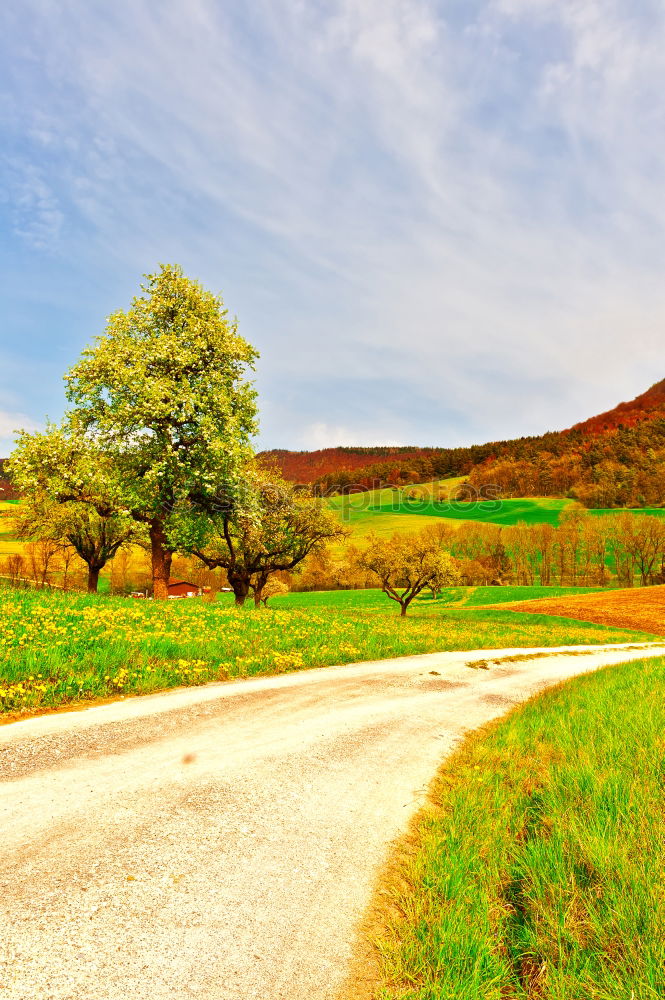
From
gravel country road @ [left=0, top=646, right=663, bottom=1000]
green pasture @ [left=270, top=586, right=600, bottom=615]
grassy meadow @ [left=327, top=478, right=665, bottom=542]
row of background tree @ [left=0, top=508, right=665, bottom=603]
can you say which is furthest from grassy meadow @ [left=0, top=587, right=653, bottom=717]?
grassy meadow @ [left=327, top=478, right=665, bottom=542]

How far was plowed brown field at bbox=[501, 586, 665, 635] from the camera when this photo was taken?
1935 inches

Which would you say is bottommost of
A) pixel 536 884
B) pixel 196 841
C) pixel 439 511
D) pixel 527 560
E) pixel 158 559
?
pixel 527 560

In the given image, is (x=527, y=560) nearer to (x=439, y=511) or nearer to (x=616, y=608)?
(x=616, y=608)

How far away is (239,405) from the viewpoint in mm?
28297

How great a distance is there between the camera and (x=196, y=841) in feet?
15.4

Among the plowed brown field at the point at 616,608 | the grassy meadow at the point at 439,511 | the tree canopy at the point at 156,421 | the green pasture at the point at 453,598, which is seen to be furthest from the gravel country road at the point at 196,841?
the grassy meadow at the point at 439,511

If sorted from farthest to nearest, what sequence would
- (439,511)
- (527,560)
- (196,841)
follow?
(439,511) → (527,560) → (196,841)

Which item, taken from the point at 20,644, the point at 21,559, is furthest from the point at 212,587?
the point at 20,644

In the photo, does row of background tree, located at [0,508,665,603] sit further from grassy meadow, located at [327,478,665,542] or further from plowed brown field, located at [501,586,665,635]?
plowed brown field, located at [501,586,665,635]

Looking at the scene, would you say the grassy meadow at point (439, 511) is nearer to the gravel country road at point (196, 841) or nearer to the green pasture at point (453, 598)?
the green pasture at point (453, 598)

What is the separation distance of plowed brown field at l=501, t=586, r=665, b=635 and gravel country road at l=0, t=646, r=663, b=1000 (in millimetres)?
48644

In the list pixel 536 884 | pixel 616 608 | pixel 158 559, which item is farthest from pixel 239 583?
pixel 616 608

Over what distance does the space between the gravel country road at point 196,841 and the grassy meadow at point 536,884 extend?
0.45 metres

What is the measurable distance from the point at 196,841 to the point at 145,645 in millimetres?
8187
